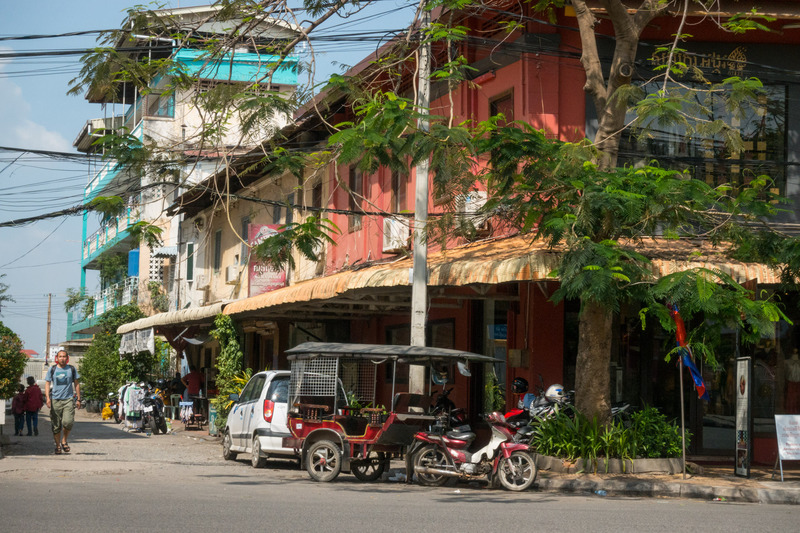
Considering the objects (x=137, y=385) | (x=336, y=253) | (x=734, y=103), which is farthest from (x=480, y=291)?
(x=137, y=385)

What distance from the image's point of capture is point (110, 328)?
4122cm

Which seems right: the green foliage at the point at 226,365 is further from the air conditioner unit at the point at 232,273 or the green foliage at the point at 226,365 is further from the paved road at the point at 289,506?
the paved road at the point at 289,506

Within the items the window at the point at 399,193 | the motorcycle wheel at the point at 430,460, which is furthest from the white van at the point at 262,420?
the window at the point at 399,193

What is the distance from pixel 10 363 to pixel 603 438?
443 inches

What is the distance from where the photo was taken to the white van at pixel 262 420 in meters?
16.3

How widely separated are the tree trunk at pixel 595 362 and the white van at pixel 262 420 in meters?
Answer: 4.80

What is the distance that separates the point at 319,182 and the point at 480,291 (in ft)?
34.0

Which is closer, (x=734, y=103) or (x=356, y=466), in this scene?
(x=734, y=103)

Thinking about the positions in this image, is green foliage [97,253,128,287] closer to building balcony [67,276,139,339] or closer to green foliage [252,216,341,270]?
building balcony [67,276,139,339]

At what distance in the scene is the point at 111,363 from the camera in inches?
1506

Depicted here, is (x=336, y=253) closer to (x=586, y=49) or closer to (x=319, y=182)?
(x=319, y=182)

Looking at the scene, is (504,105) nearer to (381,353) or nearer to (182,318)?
(381,353)

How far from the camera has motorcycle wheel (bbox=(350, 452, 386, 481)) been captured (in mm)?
14531

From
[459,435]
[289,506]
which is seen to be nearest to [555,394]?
[459,435]
